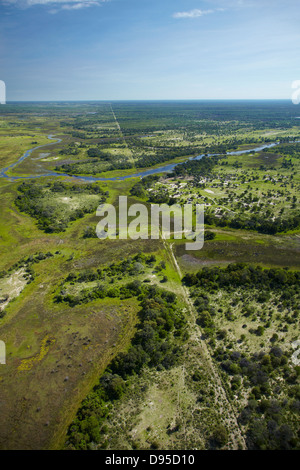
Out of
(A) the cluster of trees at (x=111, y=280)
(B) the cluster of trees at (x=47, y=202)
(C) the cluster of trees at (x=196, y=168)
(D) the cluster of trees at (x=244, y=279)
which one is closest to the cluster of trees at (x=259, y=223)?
(D) the cluster of trees at (x=244, y=279)

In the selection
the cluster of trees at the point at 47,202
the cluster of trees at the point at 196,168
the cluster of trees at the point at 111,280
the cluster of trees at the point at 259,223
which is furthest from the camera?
the cluster of trees at the point at 196,168

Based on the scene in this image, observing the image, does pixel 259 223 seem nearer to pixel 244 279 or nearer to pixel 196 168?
pixel 244 279

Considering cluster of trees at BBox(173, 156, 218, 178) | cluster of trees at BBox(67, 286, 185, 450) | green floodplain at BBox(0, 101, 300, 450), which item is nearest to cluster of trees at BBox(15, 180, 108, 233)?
green floodplain at BBox(0, 101, 300, 450)

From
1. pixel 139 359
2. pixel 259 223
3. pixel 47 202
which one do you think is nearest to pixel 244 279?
pixel 139 359

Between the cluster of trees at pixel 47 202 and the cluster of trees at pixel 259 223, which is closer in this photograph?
the cluster of trees at pixel 259 223

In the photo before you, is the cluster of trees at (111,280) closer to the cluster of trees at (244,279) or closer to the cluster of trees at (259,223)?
the cluster of trees at (244,279)
